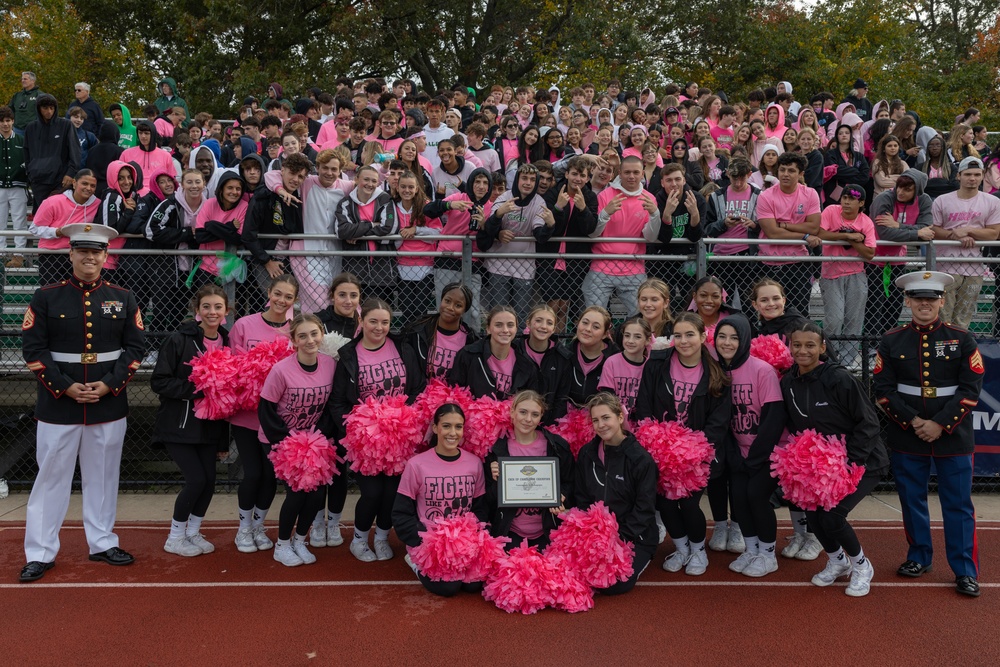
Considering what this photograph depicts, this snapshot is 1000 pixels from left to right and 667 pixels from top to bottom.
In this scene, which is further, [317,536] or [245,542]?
[317,536]

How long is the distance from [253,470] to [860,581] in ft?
13.0

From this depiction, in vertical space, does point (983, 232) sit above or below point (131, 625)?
above

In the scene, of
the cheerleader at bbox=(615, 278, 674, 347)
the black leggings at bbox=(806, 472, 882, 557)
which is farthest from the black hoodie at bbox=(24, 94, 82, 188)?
the black leggings at bbox=(806, 472, 882, 557)

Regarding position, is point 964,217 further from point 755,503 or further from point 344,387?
point 344,387

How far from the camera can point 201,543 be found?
589 cm

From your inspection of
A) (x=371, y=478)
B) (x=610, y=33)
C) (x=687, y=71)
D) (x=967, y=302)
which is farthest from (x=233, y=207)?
(x=687, y=71)

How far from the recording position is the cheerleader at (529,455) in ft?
17.3

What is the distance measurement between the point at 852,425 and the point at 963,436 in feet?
2.18

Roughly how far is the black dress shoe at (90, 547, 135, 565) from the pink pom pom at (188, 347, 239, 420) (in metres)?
1.05

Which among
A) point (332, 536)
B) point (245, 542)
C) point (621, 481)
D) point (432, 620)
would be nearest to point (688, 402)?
point (621, 481)

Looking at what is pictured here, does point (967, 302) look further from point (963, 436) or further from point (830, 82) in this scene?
point (830, 82)

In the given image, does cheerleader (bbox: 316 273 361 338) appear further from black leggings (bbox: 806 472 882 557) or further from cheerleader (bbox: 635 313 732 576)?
black leggings (bbox: 806 472 882 557)

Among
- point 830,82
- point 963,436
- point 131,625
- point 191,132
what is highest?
point 830,82

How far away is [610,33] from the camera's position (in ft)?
65.1
